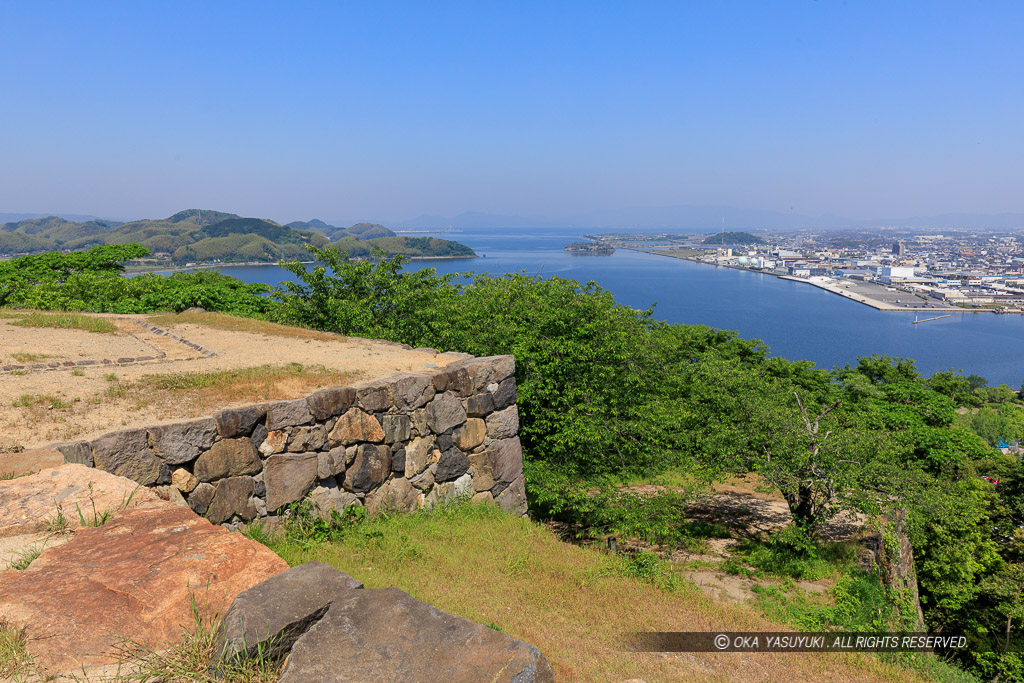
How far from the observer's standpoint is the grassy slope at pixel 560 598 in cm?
506

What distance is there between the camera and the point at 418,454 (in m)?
8.73

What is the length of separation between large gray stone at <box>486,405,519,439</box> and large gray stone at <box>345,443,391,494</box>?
6.57 feet

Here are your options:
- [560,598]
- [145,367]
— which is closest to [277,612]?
[560,598]

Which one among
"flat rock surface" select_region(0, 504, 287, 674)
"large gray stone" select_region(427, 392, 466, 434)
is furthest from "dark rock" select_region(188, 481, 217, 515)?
"large gray stone" select_region(427, 392, 466, 434)

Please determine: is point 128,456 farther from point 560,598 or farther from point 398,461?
point 560,598

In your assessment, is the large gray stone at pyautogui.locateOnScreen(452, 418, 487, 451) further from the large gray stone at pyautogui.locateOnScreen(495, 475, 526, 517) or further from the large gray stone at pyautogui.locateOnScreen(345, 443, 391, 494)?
the large gray stone at pyautogui.locateOnScreen(345, 443, 391, 494)

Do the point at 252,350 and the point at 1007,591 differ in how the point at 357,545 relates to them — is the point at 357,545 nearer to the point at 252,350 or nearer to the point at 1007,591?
the point at 252,350

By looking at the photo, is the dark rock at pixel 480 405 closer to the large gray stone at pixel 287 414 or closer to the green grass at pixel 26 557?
the large gray stone at pixel 287 414

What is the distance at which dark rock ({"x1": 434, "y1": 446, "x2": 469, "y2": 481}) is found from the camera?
9.07m

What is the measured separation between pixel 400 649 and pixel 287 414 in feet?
15.1

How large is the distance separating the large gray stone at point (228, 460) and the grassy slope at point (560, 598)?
0.93 m

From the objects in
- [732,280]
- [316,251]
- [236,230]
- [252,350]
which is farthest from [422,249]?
[252,350]

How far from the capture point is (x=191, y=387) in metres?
8.12

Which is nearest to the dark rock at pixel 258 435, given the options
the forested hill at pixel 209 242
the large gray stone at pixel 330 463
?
the large gray stone at pixel 330 463
